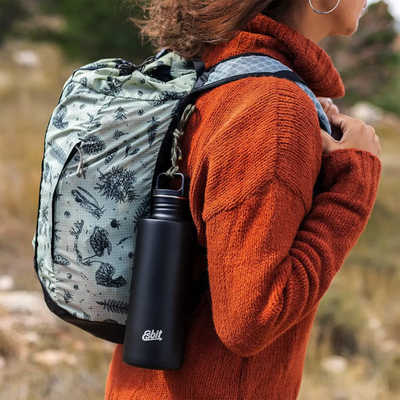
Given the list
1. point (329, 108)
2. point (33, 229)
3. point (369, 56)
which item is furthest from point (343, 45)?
point (329, 108)

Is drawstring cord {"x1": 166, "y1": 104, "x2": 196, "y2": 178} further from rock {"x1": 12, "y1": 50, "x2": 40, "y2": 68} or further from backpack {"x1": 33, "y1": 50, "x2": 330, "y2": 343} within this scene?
rock {"x1": 12, "y1": 50, "x2": 40, "y2": 68}

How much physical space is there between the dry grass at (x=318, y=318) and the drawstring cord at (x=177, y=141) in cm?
199

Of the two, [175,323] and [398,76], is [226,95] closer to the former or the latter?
[175,323]

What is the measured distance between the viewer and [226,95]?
37.7 inches

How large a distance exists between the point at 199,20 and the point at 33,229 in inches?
147

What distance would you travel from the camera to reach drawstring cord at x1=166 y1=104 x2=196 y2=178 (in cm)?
99

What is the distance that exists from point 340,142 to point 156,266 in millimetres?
434

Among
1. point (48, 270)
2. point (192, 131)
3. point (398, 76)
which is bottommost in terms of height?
point (398, 76)

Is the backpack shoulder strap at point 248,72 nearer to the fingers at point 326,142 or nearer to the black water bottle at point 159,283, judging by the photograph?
the fingers at point 326,142

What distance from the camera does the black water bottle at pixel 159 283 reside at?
97cm

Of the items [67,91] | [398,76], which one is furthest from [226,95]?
[398,76]

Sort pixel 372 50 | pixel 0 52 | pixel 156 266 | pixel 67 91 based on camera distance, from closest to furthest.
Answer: pixel 156 266, pixel 67 91, pixel 372 50, pixel 0 52

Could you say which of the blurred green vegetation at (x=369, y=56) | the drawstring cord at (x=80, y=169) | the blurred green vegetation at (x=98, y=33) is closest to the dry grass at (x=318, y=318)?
the blurred green vegetation at (x=98, y=33)

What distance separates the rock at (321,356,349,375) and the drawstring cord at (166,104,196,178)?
8.21ft
